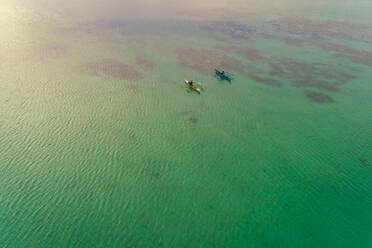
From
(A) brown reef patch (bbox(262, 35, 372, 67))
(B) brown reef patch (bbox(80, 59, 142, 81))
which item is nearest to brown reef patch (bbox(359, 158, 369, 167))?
(B) brown reef patch (bbox(80, 59, 142, 81))

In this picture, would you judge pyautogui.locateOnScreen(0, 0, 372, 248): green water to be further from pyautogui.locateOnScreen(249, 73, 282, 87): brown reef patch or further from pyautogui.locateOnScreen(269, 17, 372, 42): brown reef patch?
pyautogui.locateOnScreen(269, 17, 372, 42): brown reef patch

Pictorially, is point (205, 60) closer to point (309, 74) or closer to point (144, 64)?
point (144, 64)

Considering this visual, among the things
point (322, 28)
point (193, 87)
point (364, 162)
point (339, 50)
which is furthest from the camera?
point (322, 28)

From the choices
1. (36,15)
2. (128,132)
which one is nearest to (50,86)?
(128,132)

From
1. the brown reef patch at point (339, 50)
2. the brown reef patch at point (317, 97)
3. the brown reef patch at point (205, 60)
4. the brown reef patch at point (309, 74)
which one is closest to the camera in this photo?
the brown reef patch at point (317, 97)

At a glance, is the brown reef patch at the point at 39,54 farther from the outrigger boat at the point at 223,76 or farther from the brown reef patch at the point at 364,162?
the brown reef patch at the point at 364,162

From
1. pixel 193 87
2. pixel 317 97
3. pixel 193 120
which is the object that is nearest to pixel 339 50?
pixel 317 97

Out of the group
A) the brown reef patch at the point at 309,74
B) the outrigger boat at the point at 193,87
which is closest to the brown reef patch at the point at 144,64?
the outrigger boat at the point at 193,87
